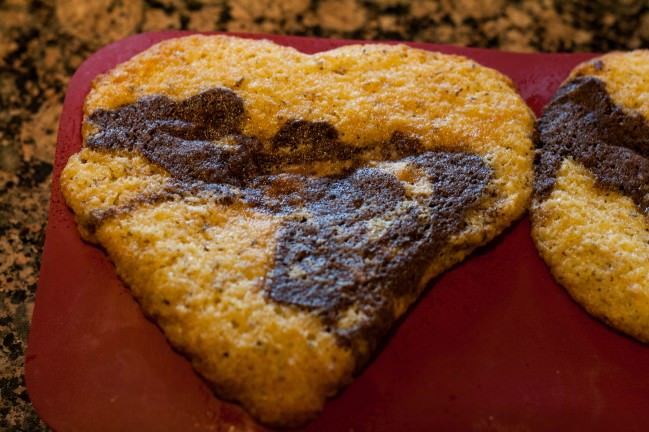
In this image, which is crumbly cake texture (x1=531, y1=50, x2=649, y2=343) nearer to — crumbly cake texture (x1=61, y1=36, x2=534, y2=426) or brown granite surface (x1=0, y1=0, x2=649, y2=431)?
crumbly cake texture (x1=61, y1=36, x2=534, y2=426)

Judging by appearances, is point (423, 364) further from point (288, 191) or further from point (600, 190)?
point (600, 190)

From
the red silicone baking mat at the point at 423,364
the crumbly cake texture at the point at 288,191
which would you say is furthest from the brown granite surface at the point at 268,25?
the red silicone baking mat at the point at 423,364

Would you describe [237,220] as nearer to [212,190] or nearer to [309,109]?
[212,190]

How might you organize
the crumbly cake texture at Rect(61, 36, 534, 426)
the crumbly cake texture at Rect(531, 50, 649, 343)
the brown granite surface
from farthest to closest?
the brown granite surface
the crumbly cake texture at Rect(531, 50, 649, 343)
the crumbly cake texture at Rect(61, 36, 534, 426)

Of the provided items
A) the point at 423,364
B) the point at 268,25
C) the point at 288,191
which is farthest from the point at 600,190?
the point at 268,25

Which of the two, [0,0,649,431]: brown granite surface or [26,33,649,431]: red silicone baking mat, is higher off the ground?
[0,0,649,431]: brown granite surface

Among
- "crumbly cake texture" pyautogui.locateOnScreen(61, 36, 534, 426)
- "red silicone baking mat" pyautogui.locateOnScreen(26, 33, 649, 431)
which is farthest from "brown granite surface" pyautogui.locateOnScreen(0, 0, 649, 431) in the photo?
"red silicone baking mat" pyautogui.locateOnScreen(26, 33, 649, 431)
